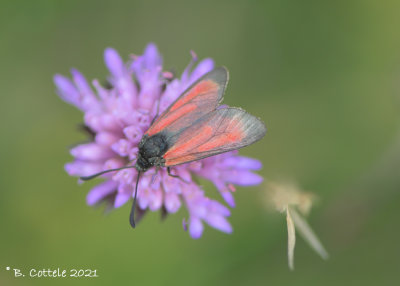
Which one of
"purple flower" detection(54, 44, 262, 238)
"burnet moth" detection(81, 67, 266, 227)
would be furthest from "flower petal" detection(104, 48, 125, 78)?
"burnet moth" detection(81, 67, 266, 227)

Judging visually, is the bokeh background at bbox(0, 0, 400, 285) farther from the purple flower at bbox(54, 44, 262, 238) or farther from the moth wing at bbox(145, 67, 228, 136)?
the moth wing at bbox(145, 67, 228, 136)

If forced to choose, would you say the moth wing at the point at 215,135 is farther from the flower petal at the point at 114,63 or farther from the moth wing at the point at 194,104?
the flower petal at the point at 114,63

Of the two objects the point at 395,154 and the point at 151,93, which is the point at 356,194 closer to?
the point at 395,154

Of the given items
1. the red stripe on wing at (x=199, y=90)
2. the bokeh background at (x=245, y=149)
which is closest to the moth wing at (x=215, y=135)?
the red stripe on wing at (x=199, y=90)

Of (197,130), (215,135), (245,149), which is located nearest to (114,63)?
(197,130)

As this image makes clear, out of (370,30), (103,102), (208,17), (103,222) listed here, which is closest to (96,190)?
(103,102)

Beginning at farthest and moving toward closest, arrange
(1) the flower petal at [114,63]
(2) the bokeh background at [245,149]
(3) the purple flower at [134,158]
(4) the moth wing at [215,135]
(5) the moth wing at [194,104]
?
1. (2) the bokeh background at [245,149]
2. (1) the flower petal at [114,63]
3. (3) the purple flower at [134,158]
4. (5) the moth wing at [194,104]
5. (4) the moth wing at [215,135]
